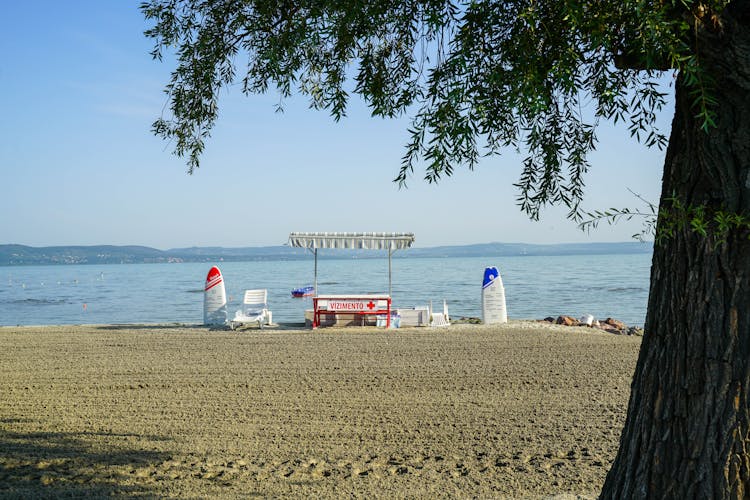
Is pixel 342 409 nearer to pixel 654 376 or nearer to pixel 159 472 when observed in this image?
pixel 159 472

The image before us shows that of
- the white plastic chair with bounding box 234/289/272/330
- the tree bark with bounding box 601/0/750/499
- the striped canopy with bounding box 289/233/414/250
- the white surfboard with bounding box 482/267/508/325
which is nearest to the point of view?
the tree bark with bounding box 601/0/750/499

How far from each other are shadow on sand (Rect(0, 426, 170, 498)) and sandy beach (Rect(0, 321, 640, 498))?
0.02 metres

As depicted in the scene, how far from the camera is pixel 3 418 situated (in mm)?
6785

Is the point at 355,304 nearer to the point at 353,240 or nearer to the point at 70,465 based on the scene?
the point at 353,240

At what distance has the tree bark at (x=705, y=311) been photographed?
8.18 feet

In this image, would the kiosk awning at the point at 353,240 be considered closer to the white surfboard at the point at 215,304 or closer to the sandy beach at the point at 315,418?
the white surfboard at the point at 215,304

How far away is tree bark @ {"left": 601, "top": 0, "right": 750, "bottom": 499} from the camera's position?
8.18 feet

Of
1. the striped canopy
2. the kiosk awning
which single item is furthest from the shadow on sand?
the striped canopy

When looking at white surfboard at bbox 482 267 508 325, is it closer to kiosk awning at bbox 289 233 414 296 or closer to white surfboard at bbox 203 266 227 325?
kiosk awning at bbox 289 233 414 296

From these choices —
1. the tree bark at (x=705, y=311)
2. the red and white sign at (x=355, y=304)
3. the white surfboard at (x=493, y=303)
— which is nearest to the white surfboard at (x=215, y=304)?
the red and white sign at (x=355, y=304)

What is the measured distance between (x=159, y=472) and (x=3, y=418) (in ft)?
9.43

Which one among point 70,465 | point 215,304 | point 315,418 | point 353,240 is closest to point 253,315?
point 215,304

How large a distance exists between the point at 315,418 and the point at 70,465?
237 centimetres

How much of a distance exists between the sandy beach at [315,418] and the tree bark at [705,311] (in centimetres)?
196
